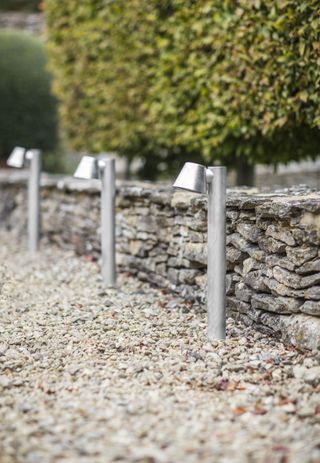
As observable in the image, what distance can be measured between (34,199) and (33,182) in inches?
Result: 7.2

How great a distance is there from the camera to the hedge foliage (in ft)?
15.9

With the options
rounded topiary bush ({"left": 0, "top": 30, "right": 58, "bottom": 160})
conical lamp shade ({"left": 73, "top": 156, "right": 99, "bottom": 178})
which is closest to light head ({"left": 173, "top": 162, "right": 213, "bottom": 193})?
conical lamp shade ({"left": 73, "top": 156, "right": 99, "bottom": 178})

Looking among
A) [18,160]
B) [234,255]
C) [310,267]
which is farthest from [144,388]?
[18,160]

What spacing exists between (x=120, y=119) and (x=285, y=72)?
10.1 ft

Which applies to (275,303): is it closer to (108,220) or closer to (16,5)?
(108,220)

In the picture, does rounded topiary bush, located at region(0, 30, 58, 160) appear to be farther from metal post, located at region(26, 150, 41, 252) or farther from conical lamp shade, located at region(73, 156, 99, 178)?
conical lamp shade, located at region(73, 156, 99, 178)

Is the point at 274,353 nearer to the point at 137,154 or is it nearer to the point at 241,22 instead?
the point at 241,22

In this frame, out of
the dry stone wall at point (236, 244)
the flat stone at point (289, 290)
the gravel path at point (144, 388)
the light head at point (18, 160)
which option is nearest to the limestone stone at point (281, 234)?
the dry stone wall at point (236, 244)

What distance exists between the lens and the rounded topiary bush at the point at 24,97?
34.1 feet

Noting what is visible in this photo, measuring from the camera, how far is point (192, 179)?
11.8ft

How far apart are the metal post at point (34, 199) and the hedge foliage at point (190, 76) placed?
47.7 inches

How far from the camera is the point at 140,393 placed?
3.11m

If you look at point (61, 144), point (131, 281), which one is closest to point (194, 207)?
point (131, 281)

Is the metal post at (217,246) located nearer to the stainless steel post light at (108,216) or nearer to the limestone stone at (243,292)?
the limestone stone at (243,292)
